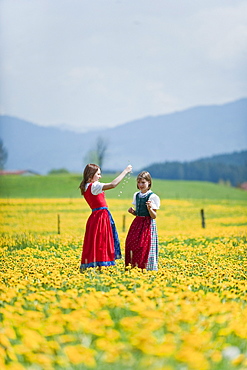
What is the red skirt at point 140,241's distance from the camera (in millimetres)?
8211

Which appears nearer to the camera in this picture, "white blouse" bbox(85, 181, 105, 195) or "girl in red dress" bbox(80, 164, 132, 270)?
"white blouse" bbox(85, 181, 105, 195)

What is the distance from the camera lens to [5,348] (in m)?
4.43

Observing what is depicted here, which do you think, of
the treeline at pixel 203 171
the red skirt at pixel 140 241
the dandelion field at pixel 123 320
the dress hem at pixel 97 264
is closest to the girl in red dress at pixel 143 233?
the red skirt at pixel 140 241

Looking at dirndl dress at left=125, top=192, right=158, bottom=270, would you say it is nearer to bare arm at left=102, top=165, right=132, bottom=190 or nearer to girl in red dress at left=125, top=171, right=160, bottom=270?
girl in red dress at left=125, top=171, right=160, bottom=270

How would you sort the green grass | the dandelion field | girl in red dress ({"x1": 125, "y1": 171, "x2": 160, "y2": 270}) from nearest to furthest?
1. the dandelion field
2. girl in red dress ({"x1": 125, "y1": 171, "x2": 160, "y2": 270})
3. the green grass

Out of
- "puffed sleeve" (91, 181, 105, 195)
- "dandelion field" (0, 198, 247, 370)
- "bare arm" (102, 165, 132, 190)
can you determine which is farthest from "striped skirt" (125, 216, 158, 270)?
"bare arm" (102, 165, 132, 190)

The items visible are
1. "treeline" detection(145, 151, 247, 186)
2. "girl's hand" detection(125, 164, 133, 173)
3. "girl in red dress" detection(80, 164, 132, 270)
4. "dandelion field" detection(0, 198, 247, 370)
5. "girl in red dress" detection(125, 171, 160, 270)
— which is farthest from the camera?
"treeline" detection(145, 151, 247, 186)

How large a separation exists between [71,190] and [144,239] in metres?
31.2

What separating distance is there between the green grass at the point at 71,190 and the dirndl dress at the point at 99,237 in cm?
2601

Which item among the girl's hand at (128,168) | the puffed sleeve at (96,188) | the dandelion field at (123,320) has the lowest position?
the dandelion field at (123,320)

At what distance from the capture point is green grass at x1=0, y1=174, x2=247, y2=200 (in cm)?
3681

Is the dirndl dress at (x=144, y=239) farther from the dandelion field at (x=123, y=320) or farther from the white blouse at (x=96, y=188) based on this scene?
the white blouse at (x=96, y=188)

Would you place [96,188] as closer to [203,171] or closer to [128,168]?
[128,168]

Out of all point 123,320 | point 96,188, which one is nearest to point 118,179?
point 96,188
